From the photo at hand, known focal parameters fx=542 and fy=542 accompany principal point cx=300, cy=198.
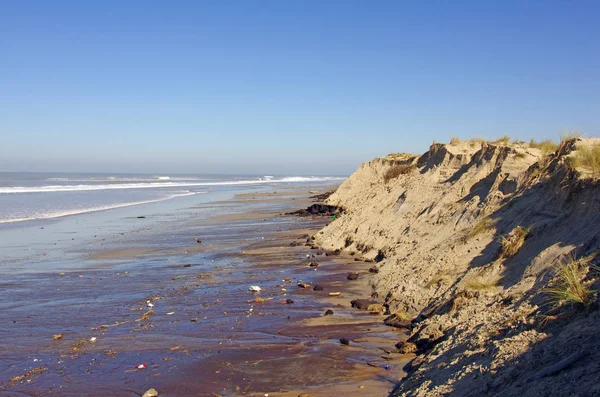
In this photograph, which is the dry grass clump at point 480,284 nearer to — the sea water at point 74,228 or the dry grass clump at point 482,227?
the dry grass clump at point 482,227

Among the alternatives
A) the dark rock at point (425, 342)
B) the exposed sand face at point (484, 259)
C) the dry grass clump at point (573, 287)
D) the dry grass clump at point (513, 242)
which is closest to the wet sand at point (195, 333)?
the dark rock at point (425, 342)

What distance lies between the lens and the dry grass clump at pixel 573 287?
496cm

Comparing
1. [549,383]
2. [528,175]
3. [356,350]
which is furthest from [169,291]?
[549,383]

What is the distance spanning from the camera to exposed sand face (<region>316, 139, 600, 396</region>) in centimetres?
466

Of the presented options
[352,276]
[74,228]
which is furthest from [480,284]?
[74,228]

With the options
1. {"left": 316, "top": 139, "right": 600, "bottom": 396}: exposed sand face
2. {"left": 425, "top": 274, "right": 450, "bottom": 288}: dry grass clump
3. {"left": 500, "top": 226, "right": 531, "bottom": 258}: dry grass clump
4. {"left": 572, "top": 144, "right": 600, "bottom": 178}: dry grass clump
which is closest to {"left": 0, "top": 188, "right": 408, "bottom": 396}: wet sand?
{"left": 316, "top": 139, "right": 600, "bottom": 396}: exposed sand face

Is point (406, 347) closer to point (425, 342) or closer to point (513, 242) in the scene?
point (425, 342)

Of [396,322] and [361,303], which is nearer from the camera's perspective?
[396,322]

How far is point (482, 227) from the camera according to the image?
9.95 m

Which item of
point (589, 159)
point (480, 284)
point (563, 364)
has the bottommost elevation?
point (480, 284)

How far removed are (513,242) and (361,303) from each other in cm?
270

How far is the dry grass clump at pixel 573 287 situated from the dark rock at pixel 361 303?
3.71 m

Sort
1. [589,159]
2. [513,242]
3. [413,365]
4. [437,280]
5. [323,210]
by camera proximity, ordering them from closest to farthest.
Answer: [413,365] < [513,242] < [589,159] < [437,280] < [323,210]

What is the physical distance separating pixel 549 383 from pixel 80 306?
8494mm
